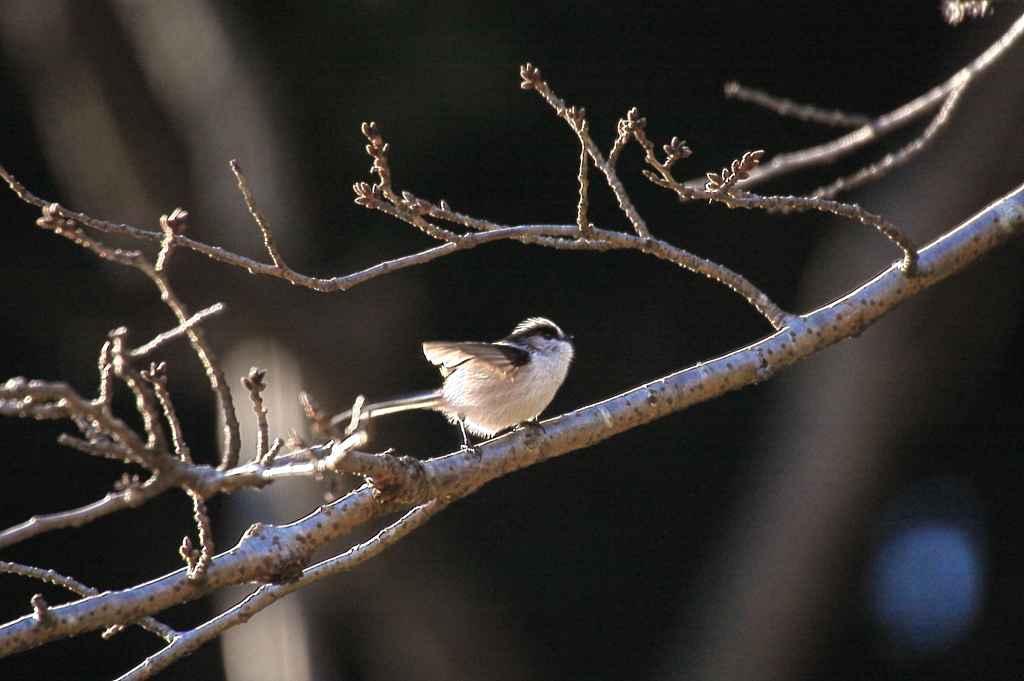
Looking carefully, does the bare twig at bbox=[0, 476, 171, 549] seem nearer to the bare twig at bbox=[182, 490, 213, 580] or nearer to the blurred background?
the bare twig at bbox=[182, 490, 213, 580]

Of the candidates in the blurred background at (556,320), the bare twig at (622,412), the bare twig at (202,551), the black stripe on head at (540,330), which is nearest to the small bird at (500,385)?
the black stripe on head at (540,330)

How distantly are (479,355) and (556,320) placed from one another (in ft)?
13.9

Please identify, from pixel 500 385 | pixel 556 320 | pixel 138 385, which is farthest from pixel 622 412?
pixel 556 320

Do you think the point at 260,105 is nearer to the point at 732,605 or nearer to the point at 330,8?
the point at 330,8

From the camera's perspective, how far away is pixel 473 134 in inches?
295

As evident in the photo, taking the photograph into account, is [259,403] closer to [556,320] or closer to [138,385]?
[138,385]

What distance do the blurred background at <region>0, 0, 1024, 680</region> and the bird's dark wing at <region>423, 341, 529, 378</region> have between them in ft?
11.8

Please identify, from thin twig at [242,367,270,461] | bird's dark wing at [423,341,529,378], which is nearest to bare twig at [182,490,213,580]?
thin twig at [242,367,270,461]

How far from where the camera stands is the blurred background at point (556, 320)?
7.32 meters

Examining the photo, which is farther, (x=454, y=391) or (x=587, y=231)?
(x=454, y=391)

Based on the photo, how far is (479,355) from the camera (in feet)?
11.1

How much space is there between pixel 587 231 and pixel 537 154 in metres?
5.08

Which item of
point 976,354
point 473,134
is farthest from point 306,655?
point 976,354

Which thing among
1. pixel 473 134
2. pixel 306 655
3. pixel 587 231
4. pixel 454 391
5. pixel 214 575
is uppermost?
pixel 473 134
